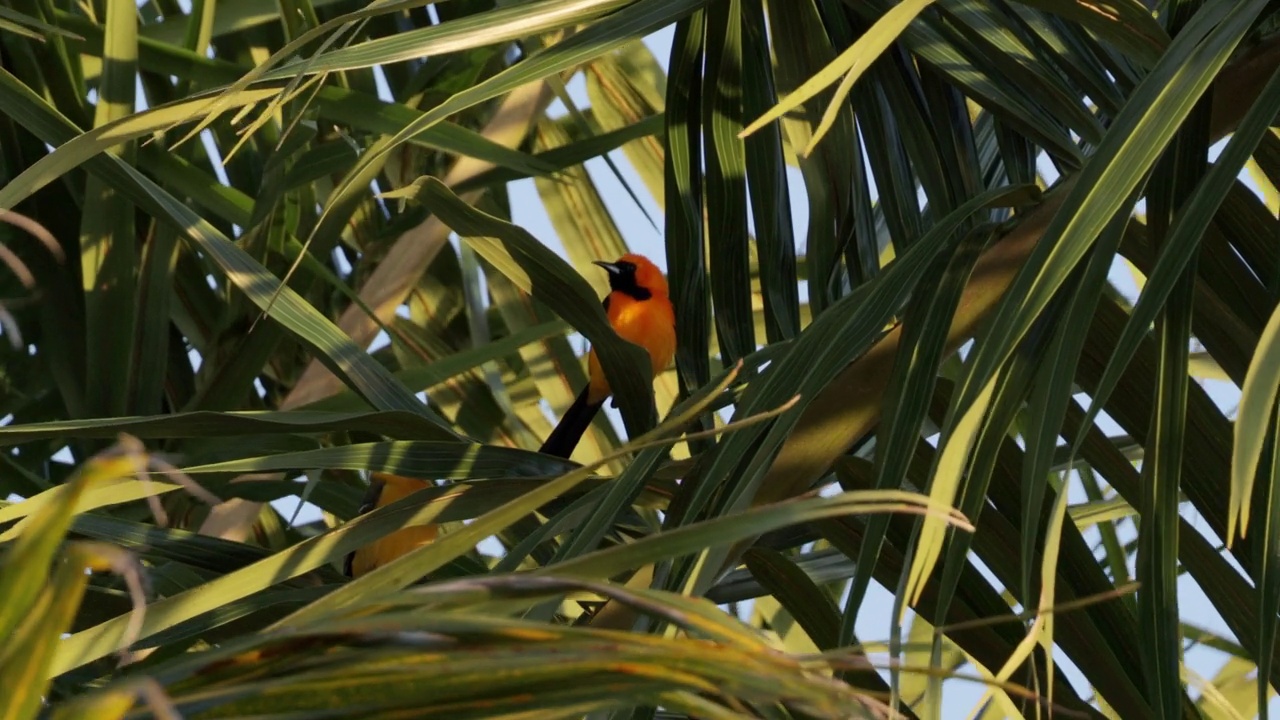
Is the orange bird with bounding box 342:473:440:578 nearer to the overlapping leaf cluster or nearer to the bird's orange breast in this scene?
the bird's orange breast

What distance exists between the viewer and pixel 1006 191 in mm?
1087

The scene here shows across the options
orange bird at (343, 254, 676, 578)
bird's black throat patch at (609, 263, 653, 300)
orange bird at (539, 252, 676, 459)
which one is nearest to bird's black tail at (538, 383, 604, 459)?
orange bird at (539, 252, 676, 459)

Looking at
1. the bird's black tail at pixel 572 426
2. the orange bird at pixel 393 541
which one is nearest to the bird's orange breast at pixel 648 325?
the orange bird at pixel 393 541

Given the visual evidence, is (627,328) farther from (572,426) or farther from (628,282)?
(572,426)

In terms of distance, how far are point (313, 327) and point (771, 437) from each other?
1.52ft

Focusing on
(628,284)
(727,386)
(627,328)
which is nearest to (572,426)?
(627,328)

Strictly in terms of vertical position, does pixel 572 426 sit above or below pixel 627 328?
below

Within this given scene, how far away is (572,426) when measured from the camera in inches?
88.0

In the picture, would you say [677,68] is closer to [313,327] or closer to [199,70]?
[313,327]

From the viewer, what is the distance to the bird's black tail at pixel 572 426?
2.21 m

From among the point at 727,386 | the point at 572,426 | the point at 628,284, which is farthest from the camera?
the point at 628,284

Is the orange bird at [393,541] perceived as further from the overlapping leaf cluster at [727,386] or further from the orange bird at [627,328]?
the overlapping leaf cluster at [727,386]

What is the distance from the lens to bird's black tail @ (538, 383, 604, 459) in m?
2.21

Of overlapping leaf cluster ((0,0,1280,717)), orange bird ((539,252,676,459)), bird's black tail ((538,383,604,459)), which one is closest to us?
overlapping leaf cluster ((0,0,1280,717))
